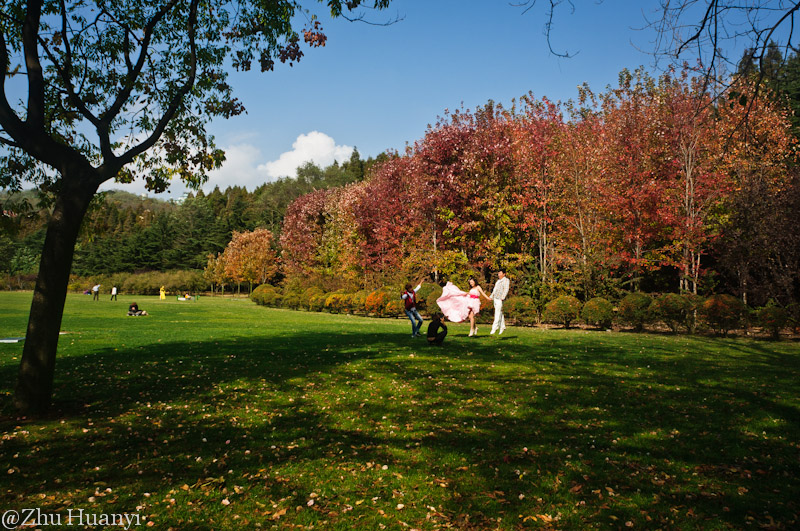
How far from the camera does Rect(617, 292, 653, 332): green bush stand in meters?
21.3

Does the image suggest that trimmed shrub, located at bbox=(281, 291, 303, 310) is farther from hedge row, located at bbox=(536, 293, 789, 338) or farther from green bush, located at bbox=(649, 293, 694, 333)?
green bush, located at bbox=(649, 293, 694, 333)

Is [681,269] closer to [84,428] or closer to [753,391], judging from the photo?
[753,391]

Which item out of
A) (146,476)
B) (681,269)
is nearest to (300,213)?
(681,269)

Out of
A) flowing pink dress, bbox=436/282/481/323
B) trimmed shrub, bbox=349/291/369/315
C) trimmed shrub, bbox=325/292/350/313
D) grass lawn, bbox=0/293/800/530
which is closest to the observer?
grass lawn, bbox=0/293/800/530

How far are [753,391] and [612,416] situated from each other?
3.62 metres

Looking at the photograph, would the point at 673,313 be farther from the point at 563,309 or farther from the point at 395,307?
the point at 395,307

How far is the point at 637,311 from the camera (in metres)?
21.4

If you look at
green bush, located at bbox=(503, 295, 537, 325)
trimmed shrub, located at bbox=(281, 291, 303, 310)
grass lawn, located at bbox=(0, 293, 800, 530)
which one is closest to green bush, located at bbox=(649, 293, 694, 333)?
green bush, located at bbox=(503, 295, 537, 325)

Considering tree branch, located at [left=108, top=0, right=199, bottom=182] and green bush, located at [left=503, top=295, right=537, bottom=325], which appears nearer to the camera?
tree branch, located at [left=108, top=0, right=199, bottom=182]

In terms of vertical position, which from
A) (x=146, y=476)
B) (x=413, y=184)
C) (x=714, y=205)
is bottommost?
(x=146, y=476)

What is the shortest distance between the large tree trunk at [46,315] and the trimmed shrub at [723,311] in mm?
21729

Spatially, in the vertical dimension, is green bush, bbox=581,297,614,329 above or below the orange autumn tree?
below

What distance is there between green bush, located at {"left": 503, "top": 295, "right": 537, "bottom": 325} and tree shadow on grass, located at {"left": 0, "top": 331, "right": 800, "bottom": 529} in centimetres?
1379

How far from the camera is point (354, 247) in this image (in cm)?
4075
